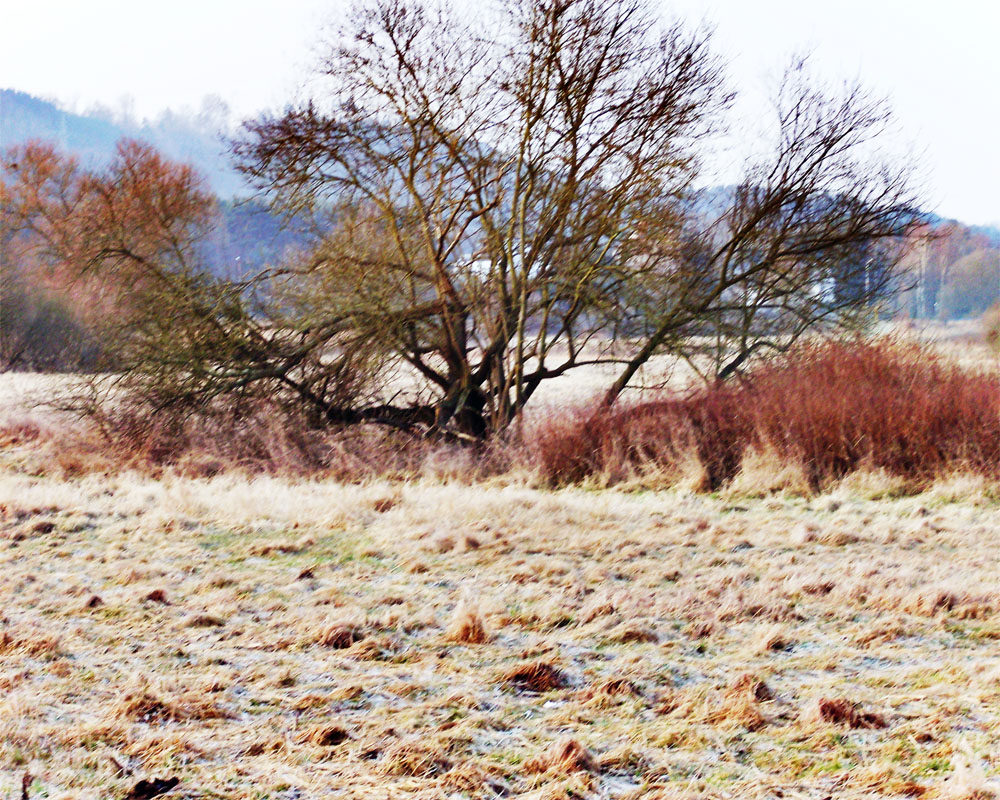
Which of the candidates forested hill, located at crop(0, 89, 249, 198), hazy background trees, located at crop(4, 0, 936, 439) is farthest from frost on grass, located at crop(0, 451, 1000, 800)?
forested hill, located at crop(0, 89, 249, 198)

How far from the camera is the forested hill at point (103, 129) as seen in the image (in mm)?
98887

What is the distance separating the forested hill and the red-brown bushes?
86.1 meters

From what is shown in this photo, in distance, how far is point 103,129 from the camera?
4616 inches

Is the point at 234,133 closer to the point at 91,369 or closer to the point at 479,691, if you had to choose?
the point at 91,369

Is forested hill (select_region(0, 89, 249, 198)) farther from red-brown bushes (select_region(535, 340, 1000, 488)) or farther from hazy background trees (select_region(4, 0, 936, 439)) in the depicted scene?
red-brown bushes (select_region(535, 340, 1000, 488))

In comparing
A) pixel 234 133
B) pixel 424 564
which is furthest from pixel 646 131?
pixel 424 564

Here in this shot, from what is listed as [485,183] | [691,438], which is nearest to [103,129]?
[485,183]

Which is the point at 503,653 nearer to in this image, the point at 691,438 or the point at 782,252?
the point at 691,438

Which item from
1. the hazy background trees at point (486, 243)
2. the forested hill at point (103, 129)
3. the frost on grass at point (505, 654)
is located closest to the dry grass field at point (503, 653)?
the frost on grass at point (505, 654)

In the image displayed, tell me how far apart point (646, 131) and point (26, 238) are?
2445cm

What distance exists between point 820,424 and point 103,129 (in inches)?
4859

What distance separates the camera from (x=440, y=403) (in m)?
14.4

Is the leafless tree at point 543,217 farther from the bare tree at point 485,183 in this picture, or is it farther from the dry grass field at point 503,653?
the dry grass field at point 503,653

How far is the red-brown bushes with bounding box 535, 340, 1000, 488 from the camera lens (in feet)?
31.6
